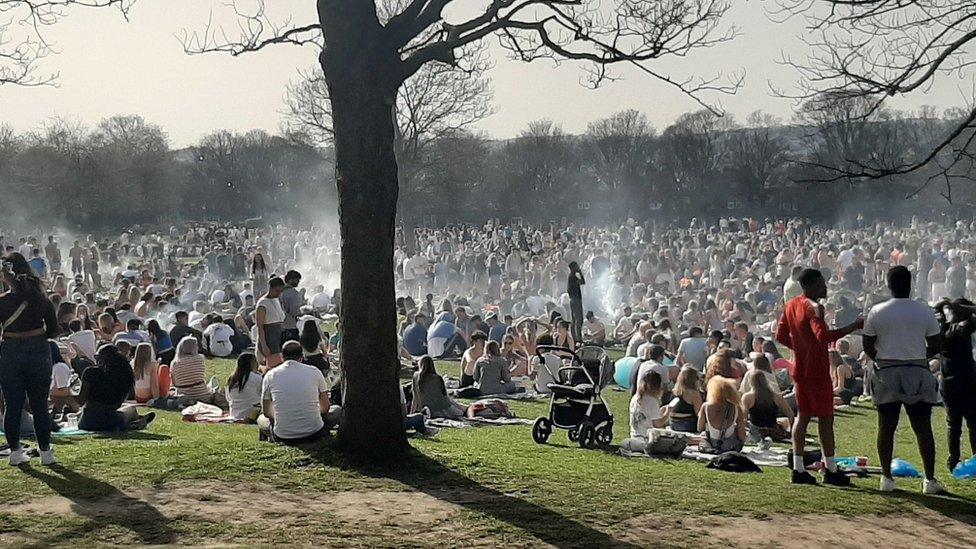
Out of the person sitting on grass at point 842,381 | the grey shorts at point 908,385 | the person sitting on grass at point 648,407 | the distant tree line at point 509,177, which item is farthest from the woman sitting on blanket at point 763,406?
the distant tree line at point 509,177

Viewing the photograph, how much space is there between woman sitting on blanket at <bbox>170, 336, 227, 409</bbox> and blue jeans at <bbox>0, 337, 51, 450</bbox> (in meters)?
5.65

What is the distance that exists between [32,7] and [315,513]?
17.5ft

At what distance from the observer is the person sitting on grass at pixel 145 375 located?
45.3ft

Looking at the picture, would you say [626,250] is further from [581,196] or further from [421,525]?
[581,196]

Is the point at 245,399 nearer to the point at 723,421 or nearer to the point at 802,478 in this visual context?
the point at 723,421

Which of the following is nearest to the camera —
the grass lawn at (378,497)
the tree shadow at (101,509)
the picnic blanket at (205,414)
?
the tree shadow at (101,509)

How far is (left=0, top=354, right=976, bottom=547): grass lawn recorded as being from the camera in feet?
21.1

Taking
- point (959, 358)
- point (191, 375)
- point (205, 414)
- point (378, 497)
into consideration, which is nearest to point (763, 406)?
point (959, 358)

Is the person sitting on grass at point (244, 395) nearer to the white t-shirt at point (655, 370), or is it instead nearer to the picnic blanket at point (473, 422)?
the picnic blanket at point (473, 422)

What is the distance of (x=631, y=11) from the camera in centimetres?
870

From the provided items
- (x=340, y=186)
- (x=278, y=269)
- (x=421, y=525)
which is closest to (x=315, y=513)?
(x=421, y=525)

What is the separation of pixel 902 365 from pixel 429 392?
625cm

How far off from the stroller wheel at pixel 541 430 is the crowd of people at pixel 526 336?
0.93m

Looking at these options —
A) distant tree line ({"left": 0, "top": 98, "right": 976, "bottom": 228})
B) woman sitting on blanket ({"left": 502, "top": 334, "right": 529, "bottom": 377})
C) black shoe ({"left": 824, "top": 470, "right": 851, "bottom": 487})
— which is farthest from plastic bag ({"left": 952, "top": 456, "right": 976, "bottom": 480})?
distant tree line ({"left": 0, "top": 98, "right": 976, "bottom": 228})
